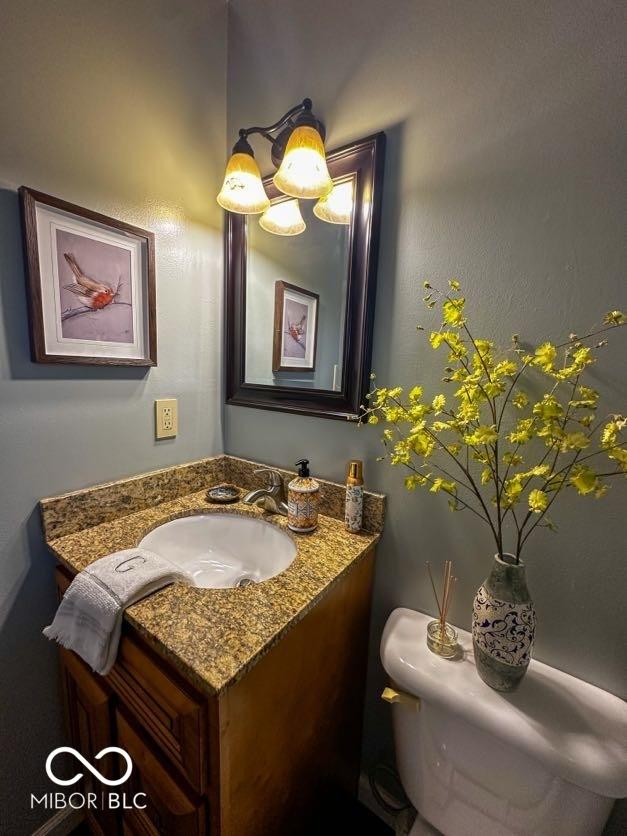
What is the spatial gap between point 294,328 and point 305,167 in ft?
→ 1.33

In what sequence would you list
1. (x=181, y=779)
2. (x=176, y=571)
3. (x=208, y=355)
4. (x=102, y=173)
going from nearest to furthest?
(x=181, y=779) → (x=176, y=571) → (x=102, y=173) → (x=208, y=355)

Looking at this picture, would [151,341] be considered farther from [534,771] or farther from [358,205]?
[534,771]

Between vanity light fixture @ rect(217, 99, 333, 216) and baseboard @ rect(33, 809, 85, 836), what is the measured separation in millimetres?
1770

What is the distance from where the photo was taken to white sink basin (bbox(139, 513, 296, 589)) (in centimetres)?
94

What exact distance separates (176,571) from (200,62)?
4.70 ft

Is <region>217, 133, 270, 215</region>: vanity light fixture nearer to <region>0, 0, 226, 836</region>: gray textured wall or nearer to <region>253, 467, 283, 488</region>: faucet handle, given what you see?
<region>0, 0, 226, 836</region>: gray textured wall

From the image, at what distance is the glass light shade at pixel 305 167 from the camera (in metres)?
0.80

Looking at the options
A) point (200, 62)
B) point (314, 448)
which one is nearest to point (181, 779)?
point (314, 448)

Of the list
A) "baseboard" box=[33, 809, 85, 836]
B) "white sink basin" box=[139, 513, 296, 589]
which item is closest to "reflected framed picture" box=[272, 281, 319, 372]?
"white sink basin" box=[139, 513, 296, 589]

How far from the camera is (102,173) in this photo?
0.85 metres

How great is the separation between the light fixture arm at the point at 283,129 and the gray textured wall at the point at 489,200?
83mm

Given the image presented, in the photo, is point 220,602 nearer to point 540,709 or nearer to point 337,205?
point 540,709

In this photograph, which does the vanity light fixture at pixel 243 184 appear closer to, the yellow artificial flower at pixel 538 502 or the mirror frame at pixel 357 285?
the mirror frame at pixel 357 285

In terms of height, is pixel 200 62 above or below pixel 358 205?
above
